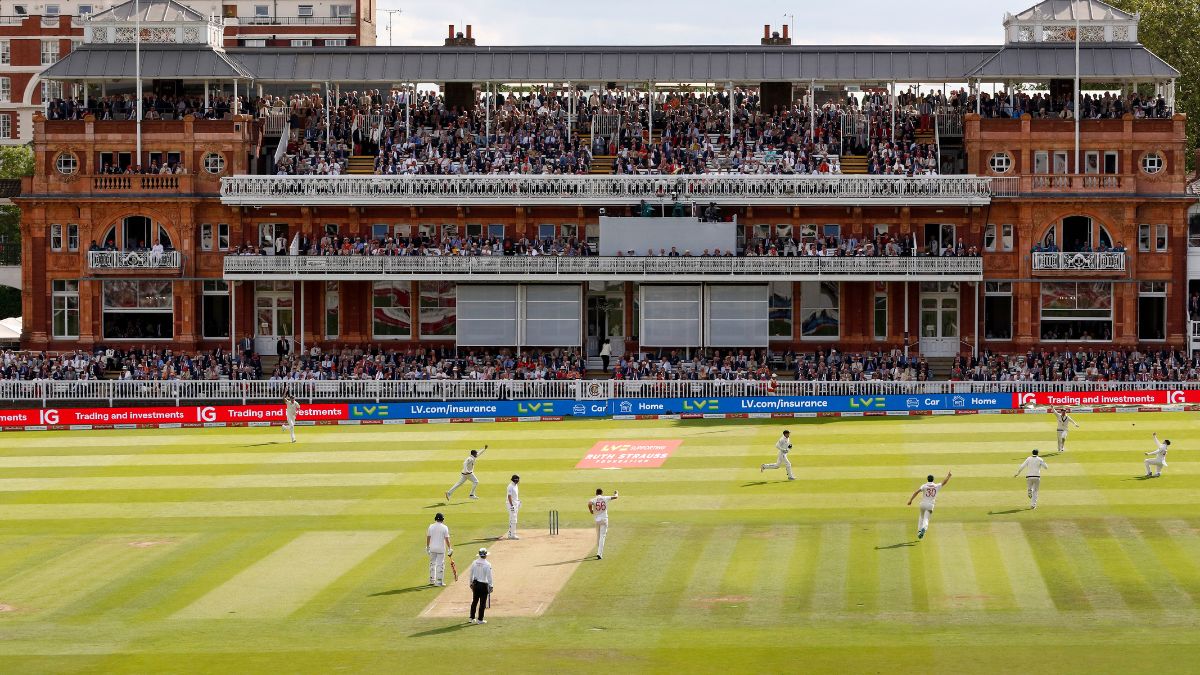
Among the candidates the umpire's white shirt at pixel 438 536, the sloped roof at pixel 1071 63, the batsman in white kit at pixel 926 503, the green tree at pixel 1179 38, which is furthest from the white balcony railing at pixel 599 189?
the umpire's white shirt at pixel 438 536

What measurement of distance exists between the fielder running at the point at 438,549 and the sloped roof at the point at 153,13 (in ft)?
144

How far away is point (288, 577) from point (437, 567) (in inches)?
124

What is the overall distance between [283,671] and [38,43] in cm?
9361

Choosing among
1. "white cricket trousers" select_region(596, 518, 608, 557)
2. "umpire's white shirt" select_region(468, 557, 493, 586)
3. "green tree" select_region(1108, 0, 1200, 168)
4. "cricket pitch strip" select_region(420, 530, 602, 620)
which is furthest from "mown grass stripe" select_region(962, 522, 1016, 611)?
"green tree" select_region(1108, 0, 1200, 168)

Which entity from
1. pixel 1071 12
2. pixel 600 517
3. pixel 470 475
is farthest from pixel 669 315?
pixel 600 517

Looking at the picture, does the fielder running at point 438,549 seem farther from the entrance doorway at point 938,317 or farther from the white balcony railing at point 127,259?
the white balcony railing at point 127,259

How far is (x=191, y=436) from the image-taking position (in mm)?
56156

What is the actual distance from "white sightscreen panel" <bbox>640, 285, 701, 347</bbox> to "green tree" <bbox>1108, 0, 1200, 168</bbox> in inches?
1214

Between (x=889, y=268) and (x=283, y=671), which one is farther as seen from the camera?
(x=889, y=268)

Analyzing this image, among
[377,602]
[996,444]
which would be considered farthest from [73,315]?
[377,602]

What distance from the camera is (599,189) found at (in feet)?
223

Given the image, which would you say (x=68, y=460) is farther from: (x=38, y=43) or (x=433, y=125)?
(x=38, y=43)

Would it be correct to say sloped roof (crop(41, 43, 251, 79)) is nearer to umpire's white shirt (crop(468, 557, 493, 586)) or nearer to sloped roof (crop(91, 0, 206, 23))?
sloped roof (crop(91, 0, 206, 23))

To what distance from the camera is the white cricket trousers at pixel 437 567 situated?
33250mm
